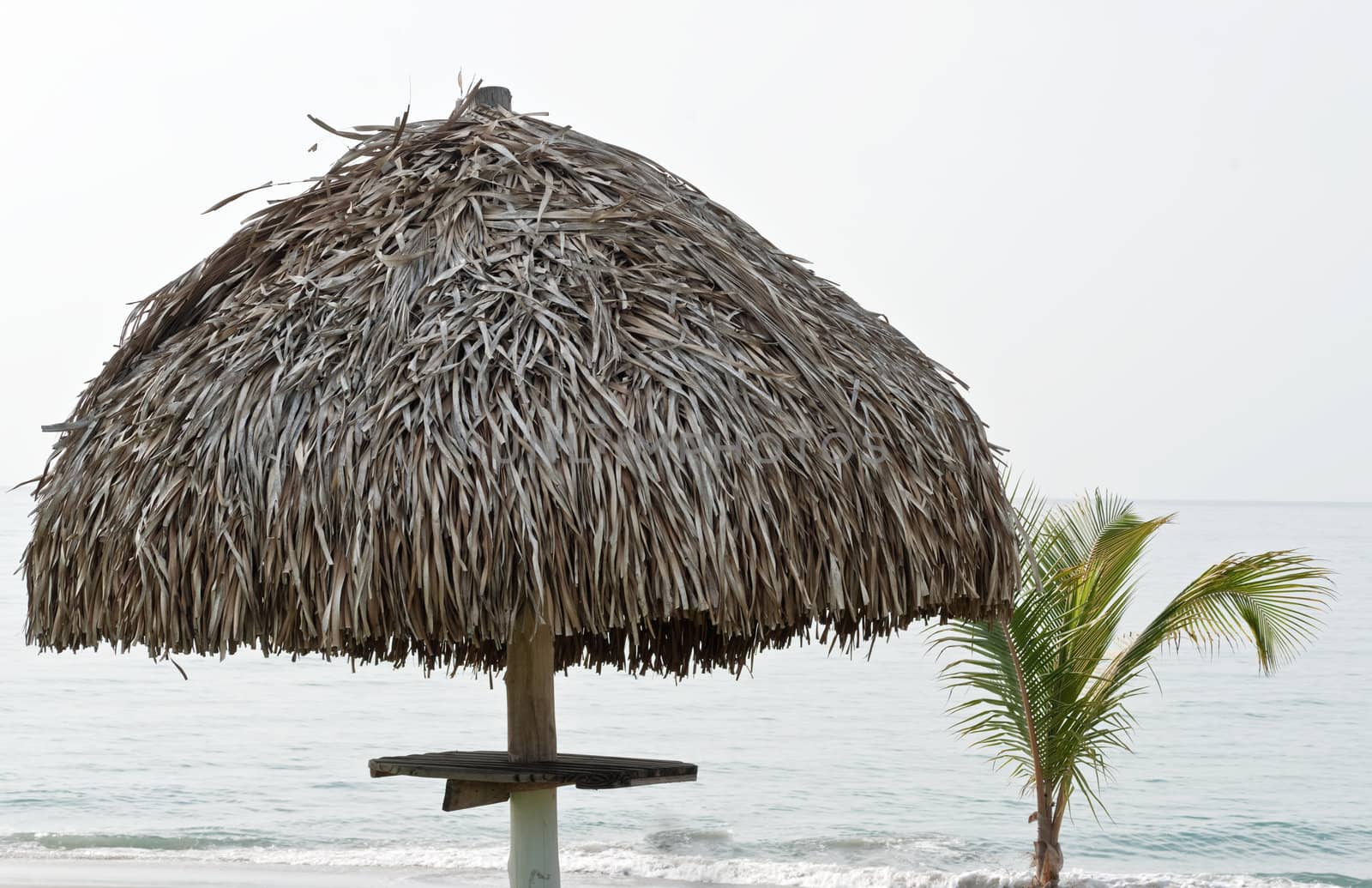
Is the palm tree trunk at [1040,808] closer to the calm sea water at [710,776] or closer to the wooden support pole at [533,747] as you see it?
the calm sea water at [710,776]

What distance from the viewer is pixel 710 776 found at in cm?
1362

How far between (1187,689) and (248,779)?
12.8 meters

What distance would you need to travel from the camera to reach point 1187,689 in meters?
18.1

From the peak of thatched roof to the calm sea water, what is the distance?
6423 mm

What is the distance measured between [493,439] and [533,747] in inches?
43.2

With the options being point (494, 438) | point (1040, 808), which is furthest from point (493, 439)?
Answer: point (1040, 808)

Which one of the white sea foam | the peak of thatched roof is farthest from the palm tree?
the white sea foam

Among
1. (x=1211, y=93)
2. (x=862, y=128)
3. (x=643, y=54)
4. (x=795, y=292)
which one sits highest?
(x=1211, y=93)

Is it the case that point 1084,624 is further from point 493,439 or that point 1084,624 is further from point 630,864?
point 630,864

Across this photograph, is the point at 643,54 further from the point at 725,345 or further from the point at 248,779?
the point at 248,779

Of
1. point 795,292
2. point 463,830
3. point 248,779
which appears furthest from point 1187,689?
point 795,292

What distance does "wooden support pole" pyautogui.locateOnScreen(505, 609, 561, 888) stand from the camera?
3.09m

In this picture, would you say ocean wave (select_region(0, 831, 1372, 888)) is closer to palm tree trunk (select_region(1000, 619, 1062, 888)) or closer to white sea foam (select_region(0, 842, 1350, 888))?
white sea foam (select_region(0, 842, 1350, 888))

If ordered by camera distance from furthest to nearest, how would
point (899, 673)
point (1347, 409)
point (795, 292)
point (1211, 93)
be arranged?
1. point (1347, 409)
2. point (1211, 93)
3. point (899, 673)
4. point (795, 292)
